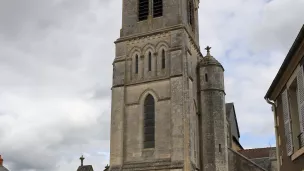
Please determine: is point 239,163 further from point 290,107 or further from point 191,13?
point 290,107

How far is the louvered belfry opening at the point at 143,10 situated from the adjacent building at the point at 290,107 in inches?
674

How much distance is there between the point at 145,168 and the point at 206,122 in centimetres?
592

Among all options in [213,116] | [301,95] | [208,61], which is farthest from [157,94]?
[301,95]

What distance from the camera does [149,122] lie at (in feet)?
89.8

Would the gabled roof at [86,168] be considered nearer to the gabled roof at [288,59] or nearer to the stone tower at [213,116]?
the stone tower at [213,116]

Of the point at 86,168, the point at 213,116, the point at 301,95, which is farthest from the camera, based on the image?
the point at 86,168

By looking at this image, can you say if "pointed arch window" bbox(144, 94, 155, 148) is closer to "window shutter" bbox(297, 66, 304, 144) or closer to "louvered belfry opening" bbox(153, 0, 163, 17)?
"louvered belfry opening" bbox(153, 0, 163, 17)

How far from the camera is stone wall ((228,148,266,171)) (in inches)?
1092

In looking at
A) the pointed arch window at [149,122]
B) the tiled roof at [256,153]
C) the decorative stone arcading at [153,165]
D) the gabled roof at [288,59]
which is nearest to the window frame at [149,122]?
the pointed arch window at [149,122]

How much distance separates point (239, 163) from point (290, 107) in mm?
16570

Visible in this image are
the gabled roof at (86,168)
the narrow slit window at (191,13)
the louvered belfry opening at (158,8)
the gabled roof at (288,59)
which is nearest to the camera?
the gabled roof at (288,59)

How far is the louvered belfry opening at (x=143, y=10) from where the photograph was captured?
101 ft

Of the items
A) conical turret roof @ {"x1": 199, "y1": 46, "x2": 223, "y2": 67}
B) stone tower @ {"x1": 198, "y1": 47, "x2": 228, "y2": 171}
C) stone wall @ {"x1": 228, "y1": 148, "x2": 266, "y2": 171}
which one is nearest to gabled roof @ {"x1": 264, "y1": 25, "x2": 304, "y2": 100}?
stone tower @ {"x1": 198, "y1": 47, "x2": 228, "y2": 171}

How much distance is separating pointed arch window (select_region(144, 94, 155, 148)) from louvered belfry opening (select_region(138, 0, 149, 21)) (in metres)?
6.30
